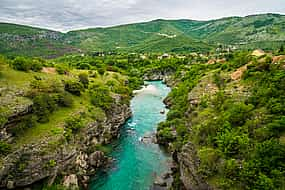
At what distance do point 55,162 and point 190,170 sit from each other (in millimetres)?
16328

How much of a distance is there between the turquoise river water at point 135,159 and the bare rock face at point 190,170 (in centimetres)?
608

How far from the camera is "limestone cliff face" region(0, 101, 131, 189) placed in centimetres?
3306

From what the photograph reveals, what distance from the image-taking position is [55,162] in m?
36.0

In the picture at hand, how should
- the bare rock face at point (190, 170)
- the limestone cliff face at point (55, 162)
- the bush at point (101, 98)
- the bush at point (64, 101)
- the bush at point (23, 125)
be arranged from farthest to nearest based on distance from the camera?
the bush at point (101, 98) → the bush at point (64, 101) → the bush at point (23, 125) → the limestone cliff face at point (55, 162) → the bare rock face at point (190, 170)

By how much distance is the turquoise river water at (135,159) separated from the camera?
40.1 m

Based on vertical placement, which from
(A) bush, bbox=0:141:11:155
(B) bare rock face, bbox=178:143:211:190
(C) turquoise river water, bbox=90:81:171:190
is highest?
(A) bush, bbox=0:141:11:155

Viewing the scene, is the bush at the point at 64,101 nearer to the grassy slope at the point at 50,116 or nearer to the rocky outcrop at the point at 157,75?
the grassy slope at the point at 50,116

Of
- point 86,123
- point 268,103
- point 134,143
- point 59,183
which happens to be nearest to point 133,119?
point 134,143

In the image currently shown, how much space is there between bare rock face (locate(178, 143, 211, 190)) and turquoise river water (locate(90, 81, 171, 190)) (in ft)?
20.0

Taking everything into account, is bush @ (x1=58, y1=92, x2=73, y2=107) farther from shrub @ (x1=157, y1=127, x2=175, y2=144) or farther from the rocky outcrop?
the rocky outcrop

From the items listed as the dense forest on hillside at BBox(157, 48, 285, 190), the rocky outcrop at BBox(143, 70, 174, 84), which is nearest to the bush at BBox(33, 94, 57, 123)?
the dense forest on hillside at BBox(157, 48, 285, 190)

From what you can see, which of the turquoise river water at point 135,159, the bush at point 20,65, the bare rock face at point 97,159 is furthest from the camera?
the bush at point 20,65

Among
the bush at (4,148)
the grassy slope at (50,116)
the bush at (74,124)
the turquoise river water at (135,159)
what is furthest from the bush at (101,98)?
the bush at (4,148)

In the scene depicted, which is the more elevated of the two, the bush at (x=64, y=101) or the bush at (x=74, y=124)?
the bush at (x=64, y=101)
